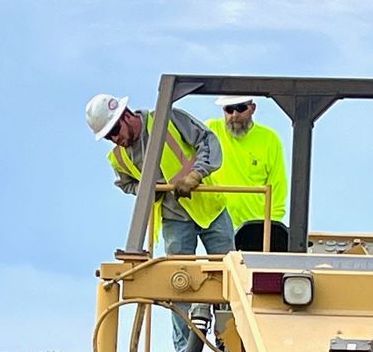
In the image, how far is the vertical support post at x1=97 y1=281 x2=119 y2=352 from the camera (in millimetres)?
4469

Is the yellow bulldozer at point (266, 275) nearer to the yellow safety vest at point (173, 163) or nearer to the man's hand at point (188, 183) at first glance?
the man's hand at point (188, 183)

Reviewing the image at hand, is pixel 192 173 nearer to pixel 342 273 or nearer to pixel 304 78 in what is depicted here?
pixel 304 78

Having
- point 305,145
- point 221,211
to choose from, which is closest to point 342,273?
point 305,145

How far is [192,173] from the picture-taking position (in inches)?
230

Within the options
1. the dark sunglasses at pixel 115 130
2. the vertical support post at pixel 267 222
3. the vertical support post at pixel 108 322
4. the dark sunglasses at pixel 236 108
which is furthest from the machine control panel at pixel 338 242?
the vertical support post at pixel 108 322

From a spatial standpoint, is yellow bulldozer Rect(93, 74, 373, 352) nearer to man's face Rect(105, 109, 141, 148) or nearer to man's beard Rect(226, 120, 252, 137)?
man's face Rect(105, 109, 141, 148)

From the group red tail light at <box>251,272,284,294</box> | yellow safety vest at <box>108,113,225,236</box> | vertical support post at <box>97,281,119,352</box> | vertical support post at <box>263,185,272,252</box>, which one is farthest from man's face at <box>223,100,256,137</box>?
red tail light at <box>251,272,284,294</box>

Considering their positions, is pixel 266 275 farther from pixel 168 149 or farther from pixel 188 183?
pixel 168 149

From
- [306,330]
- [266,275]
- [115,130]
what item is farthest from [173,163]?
[306,330]

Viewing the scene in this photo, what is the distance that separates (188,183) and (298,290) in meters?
2.26

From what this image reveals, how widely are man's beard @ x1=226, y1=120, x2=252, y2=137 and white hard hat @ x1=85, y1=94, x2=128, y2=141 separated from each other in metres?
0.92

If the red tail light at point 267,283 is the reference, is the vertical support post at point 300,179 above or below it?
above

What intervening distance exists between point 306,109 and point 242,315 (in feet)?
6.02

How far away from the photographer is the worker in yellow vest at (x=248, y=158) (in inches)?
267
